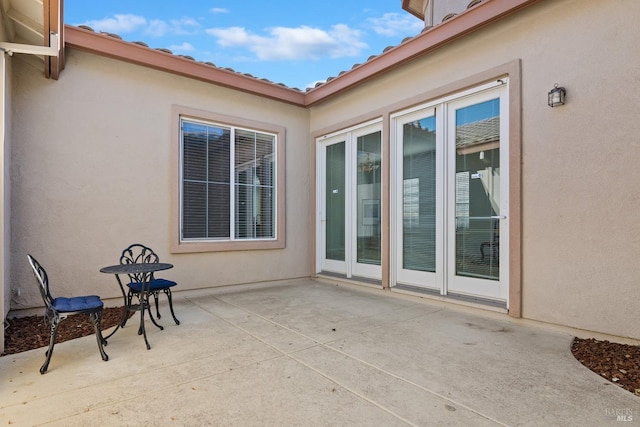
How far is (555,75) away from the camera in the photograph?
3498mm

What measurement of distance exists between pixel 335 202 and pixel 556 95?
3663 mm

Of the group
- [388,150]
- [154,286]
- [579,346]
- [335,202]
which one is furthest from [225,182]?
[579,346]

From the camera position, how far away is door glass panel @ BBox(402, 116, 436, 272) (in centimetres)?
471

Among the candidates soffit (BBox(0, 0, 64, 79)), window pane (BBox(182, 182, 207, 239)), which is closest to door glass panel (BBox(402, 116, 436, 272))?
window pane (BBox(182, 182, 207, 239))

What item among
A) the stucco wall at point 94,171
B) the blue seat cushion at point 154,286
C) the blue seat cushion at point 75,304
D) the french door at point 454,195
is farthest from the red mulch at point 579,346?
the french door at point 454,195

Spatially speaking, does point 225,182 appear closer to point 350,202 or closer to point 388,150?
point 350,202

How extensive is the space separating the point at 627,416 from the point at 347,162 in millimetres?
4694

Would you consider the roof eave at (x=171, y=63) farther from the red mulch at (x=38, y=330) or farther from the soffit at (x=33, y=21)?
the red mulch at (x=38, y=330)

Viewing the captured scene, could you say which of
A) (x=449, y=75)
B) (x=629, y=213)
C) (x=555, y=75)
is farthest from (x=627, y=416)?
(x=449, y=75)

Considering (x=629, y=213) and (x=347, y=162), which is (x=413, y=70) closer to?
(x=347, y=162)

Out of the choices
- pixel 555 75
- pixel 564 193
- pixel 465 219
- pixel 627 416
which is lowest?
pixel 627 416

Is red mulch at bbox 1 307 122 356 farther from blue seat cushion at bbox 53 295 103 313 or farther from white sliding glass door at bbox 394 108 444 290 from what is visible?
white sliding glass door at bbox 394 108 444 290

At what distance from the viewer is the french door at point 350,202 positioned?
219 inches
